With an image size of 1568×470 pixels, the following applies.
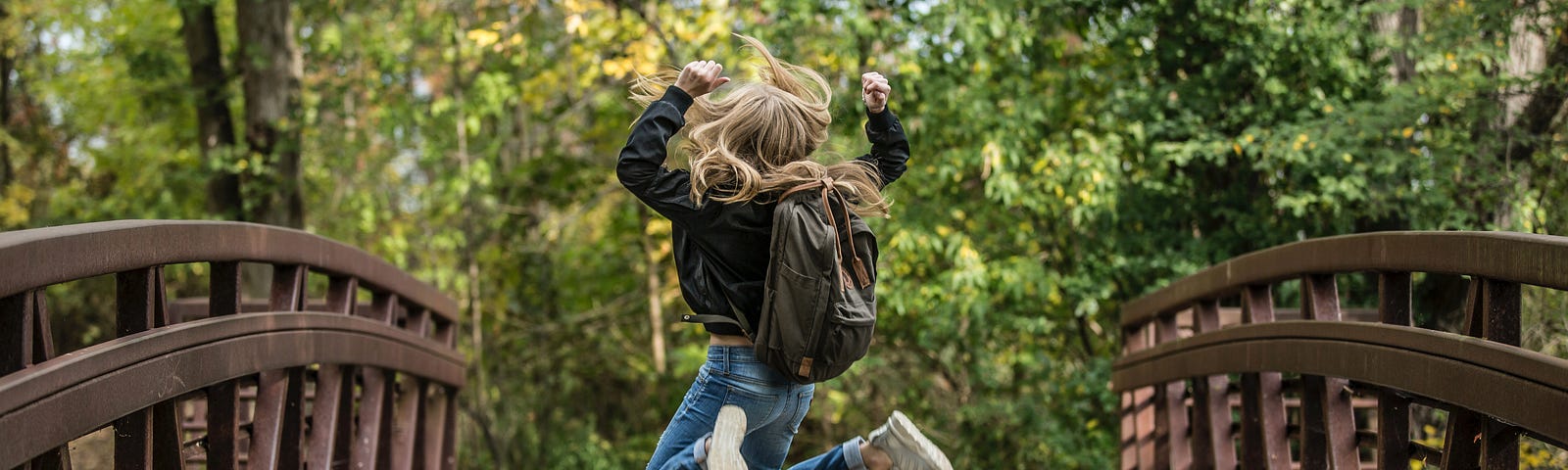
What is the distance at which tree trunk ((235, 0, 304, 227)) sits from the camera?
32.8 feet

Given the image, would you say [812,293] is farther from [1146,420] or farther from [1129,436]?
[1129,436]

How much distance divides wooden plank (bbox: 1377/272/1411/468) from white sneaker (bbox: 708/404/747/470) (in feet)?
5.58

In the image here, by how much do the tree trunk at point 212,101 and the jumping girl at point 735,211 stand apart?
8152mm

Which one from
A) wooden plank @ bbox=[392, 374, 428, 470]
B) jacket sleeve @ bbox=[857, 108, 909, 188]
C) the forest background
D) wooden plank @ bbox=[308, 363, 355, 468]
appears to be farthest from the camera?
the forest background

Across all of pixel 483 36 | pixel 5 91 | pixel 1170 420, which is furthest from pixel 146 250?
pixel 5 91

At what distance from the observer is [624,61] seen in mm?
9070

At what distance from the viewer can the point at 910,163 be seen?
28.5 feet

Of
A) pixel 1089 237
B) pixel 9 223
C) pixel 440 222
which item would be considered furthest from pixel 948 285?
pixel 9 223

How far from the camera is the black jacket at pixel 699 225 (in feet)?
9.78

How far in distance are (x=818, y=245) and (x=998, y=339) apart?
6.71 metres

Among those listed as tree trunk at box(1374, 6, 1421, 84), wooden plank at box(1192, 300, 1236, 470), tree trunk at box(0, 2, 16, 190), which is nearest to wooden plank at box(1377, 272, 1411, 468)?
wooden plank at box(1192, 300, 1236, 470)

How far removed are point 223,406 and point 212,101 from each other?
7896 millimetres

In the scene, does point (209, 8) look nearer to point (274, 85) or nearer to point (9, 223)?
point (274, 85)

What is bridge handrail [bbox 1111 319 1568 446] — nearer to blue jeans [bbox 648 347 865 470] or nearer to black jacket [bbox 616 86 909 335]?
blue jeans [bbox 648 347 865 470]
